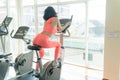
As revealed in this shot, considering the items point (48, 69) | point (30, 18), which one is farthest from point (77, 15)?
point (48, 69)

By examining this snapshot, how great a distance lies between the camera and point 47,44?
335 cm

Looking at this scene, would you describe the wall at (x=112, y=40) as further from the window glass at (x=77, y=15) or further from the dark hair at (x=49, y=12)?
the window glass at (x=77, y=15)

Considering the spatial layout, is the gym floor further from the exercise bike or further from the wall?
the exercise bike

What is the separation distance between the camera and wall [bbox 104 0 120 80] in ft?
12.0

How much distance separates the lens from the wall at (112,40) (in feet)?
12.0

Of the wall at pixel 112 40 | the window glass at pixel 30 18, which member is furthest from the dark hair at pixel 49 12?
the window glass at pixel 30 18

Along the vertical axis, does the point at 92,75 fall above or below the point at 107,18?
below

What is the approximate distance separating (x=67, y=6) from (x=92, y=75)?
2433 mm

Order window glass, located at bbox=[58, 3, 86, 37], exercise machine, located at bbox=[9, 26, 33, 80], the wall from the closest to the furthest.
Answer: the wall, exercise machine, located at bbox=[9, 26, 33, 80], window glass, located at bbox=[58, 3, 86, 37]

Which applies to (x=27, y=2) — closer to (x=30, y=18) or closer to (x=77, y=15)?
(x=30, y=18)

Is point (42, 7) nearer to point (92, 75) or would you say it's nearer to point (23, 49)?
point (23, 49)

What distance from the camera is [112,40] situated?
12.3 ft

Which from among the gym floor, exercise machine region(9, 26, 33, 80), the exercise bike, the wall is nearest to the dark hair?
the exercise bike

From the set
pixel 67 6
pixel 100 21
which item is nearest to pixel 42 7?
pixel 67 6
